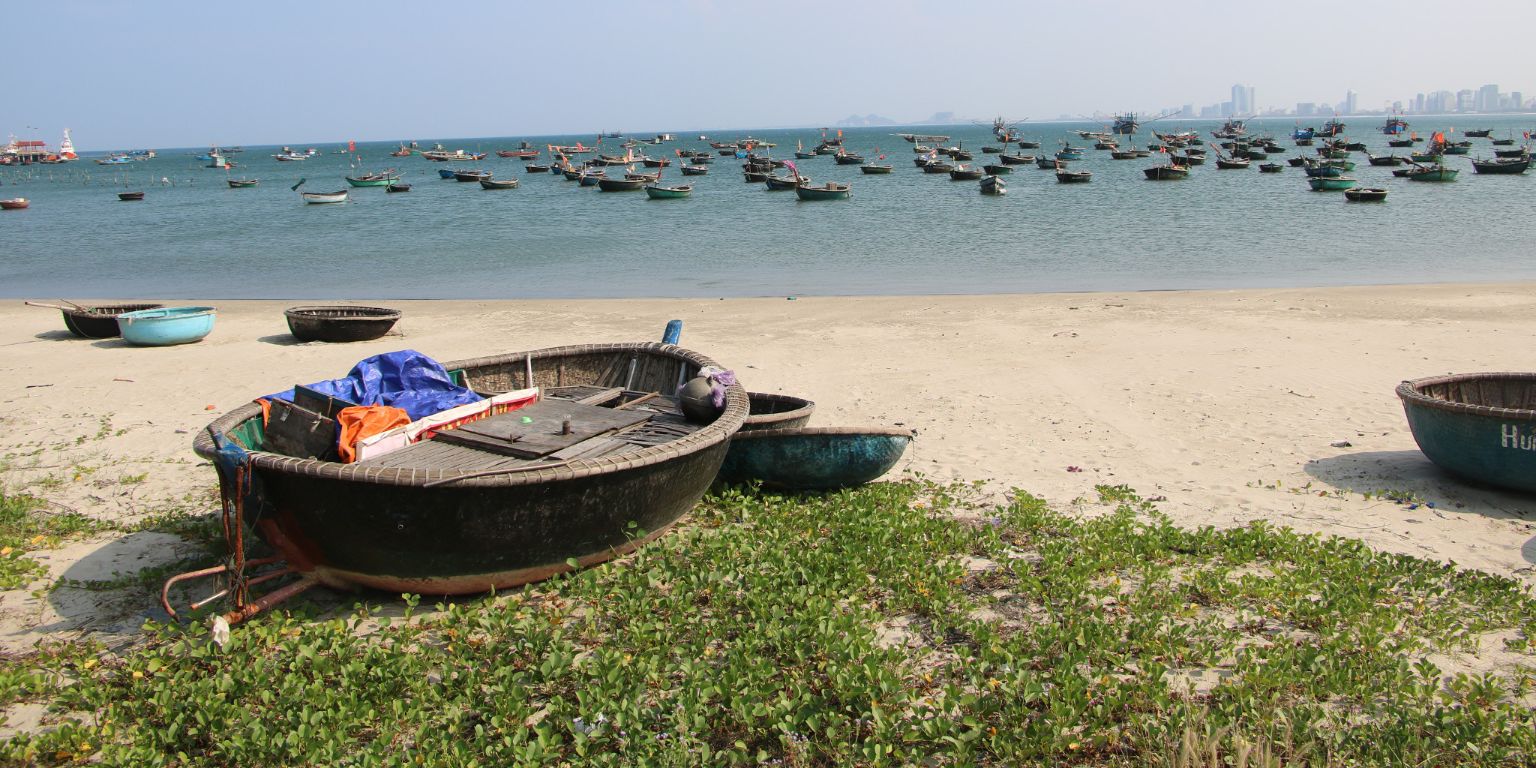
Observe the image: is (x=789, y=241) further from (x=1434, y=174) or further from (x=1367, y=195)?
(x=1434, y=174)

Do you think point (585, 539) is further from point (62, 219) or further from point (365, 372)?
point (62, 219)

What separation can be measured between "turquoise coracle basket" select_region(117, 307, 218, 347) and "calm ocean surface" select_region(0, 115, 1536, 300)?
313 inches

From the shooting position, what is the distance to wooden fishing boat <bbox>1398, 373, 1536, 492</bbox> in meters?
7.33

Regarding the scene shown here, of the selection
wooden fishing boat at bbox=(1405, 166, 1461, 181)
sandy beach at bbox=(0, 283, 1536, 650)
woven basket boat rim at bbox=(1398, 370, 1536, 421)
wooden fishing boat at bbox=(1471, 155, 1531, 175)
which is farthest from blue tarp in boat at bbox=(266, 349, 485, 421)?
wooden fishing boat at bbox=(1471, 155, 1531, 175)

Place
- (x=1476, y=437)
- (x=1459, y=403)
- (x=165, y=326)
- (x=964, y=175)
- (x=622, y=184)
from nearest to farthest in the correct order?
(x=1476, y=437), (x=1459, y=403), (x=165, y=326), (x=622, y=184), (x=964, y=175)

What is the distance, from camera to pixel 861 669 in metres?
4.66

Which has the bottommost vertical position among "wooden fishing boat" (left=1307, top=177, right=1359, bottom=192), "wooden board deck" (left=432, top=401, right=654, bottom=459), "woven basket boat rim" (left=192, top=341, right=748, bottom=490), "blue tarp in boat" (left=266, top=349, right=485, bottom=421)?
"wooden board deck" (left=432, top=401, right=654, bottom=459)

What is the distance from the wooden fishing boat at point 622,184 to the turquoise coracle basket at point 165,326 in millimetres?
38160

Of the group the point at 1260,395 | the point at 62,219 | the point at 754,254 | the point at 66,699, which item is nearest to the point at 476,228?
the point at 754,254

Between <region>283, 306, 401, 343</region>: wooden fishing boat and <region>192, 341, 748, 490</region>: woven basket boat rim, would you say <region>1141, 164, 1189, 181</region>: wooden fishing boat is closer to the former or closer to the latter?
<region>283, 306, 401, 343</region>: wooden fishing boat

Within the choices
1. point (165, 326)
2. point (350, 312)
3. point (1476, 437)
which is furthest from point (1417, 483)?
→ point (165, 326)

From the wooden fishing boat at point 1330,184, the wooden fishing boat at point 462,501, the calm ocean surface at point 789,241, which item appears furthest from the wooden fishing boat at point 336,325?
the wooden fishing boat at point 1330,184

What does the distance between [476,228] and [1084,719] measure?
37.6m

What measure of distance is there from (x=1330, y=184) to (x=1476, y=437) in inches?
1643
